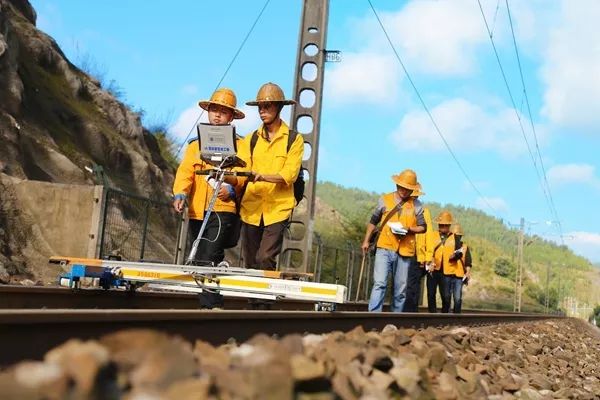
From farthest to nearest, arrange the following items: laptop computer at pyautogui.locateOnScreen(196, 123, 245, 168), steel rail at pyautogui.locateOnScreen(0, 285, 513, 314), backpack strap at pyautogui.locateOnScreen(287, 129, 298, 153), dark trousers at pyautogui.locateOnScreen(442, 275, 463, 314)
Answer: dark trousers at pyautogui.locateOnScreen(442, 275, 463, 314) < backpack strap at pyautogui.locateOnScreen(287, 129, 298, 153) < laptop computer at pyautogui.locateOnScreen(196, 123, 245, 168) < steel rail at pyautogui.locateOnScreen(0, 285, 513, 314)

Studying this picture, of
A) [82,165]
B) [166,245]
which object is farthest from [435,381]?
[82,165]

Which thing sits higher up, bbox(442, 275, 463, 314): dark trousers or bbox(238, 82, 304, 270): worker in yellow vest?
bbox(238, 82, 304, 270): worker in yellow vest

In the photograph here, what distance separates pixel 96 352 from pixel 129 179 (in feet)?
77.6

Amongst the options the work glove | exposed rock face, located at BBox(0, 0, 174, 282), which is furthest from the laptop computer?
the work glove

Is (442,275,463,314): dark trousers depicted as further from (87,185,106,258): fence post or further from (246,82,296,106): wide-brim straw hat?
(246,82,296,106): wide-brim straw hat

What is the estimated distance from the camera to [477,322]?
12.0 m

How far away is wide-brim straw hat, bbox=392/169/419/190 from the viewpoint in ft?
33.4

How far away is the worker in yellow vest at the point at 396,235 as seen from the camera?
10.1 m

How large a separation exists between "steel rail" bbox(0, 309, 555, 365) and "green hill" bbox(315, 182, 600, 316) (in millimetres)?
19295

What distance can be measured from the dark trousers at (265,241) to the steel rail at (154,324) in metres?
1.06

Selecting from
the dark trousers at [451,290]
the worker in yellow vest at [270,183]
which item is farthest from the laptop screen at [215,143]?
the dark trousers at [451,290]

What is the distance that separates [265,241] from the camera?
25.0 ft

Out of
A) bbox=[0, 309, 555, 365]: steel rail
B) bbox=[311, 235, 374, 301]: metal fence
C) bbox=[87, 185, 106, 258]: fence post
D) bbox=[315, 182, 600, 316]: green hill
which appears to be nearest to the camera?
bbox=[0, 309, 555, 365]: steel rail

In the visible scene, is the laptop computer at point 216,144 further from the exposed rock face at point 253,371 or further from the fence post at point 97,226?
the fence post at point 97,226
